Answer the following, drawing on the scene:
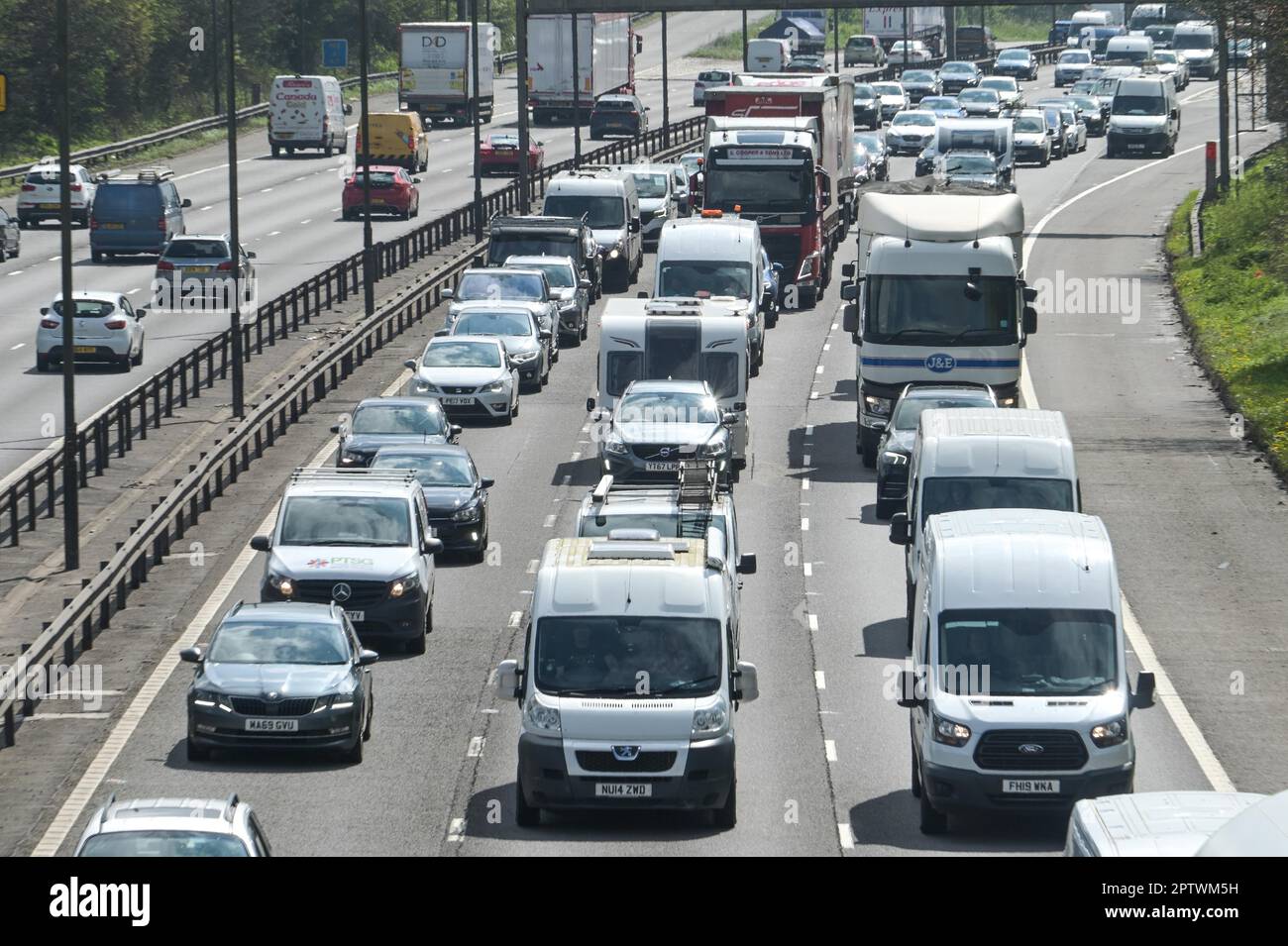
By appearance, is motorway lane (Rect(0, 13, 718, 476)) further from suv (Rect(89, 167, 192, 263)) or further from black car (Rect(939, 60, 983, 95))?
black car (Rect(939, 60, 983, 95))

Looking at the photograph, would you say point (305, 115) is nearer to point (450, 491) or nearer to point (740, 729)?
point (450, 491)

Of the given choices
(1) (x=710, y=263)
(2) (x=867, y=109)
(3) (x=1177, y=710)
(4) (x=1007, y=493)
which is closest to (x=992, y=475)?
(4) (x=1007, y=493)

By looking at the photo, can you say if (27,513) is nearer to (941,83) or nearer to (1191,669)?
(1191,669)

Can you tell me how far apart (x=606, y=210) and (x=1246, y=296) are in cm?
1501

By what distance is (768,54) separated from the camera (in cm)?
11438

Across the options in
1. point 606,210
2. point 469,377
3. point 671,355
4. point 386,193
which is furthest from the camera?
point 386,193

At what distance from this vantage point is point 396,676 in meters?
26.5

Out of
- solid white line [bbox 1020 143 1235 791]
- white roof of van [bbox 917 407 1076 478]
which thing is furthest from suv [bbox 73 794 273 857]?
white roof of van [bbox 917 407 1076 478]

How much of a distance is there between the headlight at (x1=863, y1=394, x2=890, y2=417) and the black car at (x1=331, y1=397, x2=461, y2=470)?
254 inches

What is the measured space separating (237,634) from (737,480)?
50.8 ft

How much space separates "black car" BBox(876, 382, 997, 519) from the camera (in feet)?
111

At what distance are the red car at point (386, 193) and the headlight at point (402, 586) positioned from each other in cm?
4522

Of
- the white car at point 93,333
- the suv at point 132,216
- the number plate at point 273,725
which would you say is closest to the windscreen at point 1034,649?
the number plate at point 273,725
